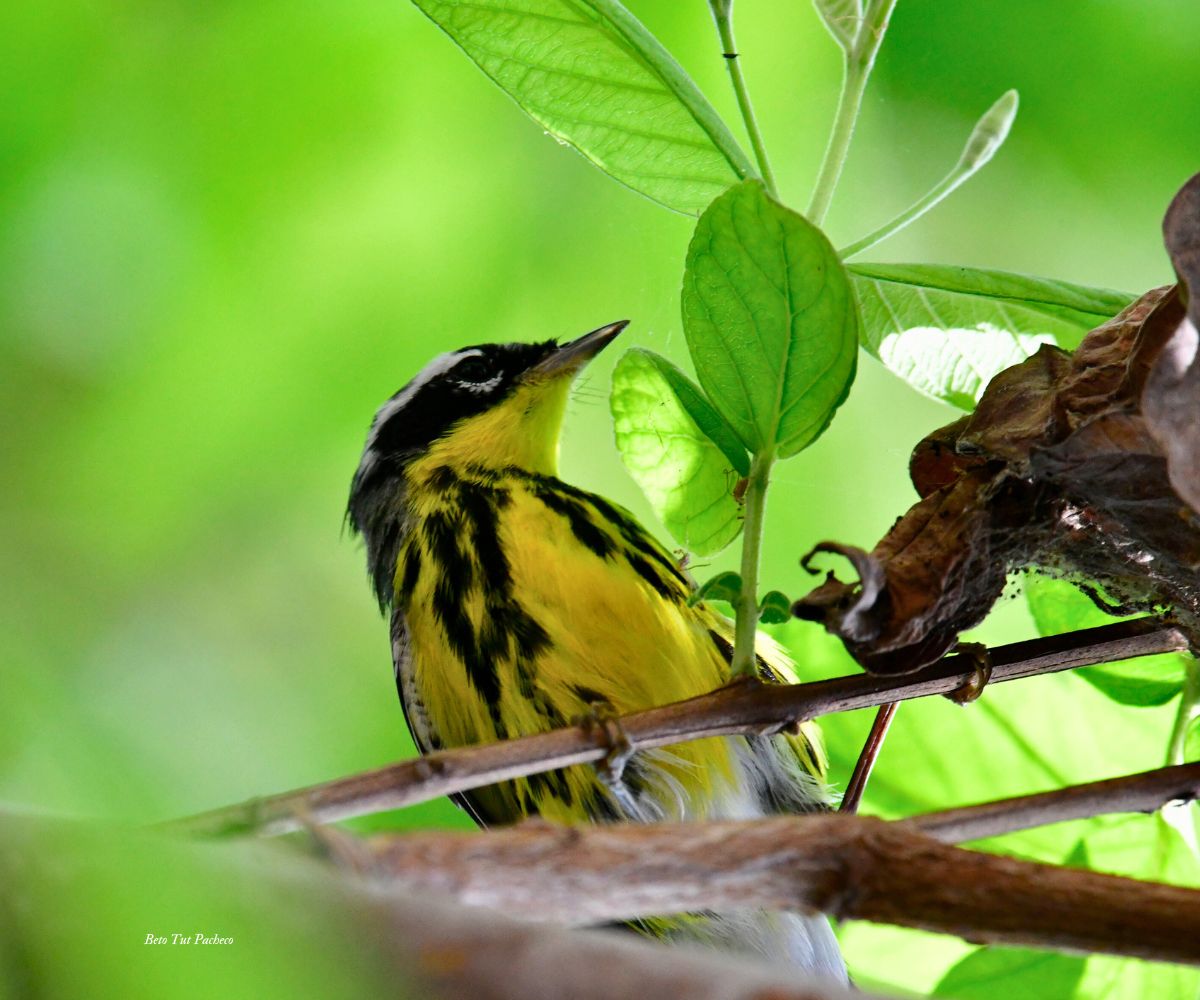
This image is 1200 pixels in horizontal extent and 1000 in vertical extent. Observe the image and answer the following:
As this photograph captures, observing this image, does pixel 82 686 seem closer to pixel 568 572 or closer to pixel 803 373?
pixel 568 572

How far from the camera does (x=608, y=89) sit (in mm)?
1034

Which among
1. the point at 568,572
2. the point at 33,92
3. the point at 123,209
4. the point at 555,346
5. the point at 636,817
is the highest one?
the point at 33,92

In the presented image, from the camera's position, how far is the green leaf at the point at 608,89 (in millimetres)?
1003

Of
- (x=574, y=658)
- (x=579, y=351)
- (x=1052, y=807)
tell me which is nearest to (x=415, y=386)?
(x=579, y=351)

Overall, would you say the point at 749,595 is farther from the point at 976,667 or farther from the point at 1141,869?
the point at 1141,869

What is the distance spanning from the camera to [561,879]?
588 millimetres

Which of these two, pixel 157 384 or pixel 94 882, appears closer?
pixel 94 882

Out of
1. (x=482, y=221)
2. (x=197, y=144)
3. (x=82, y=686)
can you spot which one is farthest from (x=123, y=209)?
(x=82, y=686)

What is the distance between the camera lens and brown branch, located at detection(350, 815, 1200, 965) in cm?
58

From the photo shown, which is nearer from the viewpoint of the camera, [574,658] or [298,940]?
[298,940]

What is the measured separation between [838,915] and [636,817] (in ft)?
2.75

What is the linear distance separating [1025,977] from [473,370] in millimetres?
1237

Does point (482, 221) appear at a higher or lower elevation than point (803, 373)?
higher

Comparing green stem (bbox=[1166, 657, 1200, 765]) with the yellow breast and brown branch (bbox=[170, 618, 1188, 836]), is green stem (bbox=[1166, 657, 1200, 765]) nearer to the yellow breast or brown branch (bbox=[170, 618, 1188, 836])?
brown branch (bbox=[170, 618, 1188, 836])
